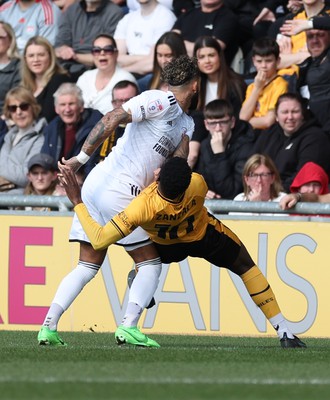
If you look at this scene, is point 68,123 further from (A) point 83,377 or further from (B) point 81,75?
(A) point 83,377

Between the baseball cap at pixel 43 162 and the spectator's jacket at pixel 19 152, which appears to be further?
the spectator's jacket at pixel 19 152

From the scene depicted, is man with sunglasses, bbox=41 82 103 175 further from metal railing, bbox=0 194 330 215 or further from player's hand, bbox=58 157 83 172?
player's hand, bbox=58 157 83 172

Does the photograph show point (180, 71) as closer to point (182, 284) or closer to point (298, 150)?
point (182, 284)

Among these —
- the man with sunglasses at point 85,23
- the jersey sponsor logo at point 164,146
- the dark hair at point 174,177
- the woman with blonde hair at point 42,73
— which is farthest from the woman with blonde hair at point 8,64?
the dark hair at point 174,177

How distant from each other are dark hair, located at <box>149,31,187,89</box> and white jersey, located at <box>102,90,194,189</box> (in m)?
5.20

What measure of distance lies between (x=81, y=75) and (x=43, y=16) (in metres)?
1.63

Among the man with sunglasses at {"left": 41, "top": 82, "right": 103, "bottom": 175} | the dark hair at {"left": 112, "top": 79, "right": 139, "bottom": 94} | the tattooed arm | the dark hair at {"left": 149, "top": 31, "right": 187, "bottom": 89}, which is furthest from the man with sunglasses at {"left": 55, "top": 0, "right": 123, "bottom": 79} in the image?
the tattooed arm

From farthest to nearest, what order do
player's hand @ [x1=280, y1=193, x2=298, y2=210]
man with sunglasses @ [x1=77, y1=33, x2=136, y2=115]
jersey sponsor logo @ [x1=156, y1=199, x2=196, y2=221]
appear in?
man with sunglasses @ [x1=77, y1=33, x2=136, y2=115], player's hand @ [x1=280, y1=193, x2=298, y2=210], jersey sponsor logo @ [x1=156, y1=199, x2=196, y2=221]

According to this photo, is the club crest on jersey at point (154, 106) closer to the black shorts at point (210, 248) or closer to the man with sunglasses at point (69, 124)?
the black shorts at point (210, 248)

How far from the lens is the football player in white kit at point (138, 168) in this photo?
333 inches

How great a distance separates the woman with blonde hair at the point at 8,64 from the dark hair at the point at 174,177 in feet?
25.1

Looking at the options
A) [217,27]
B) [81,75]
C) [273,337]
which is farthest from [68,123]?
[273,337]

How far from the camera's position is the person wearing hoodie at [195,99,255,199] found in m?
12.7

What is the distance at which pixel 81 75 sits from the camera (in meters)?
15.1
